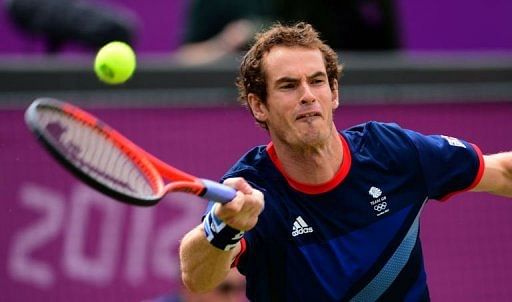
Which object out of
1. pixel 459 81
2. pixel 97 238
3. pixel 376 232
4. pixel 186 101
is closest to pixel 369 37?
pixel 459 81

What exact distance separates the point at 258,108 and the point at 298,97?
296 millimetres

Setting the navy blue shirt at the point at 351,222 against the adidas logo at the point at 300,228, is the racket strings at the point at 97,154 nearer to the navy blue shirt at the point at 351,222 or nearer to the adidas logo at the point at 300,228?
the navy blue shirt at the point at 351,222

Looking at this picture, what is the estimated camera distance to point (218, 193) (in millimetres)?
4812

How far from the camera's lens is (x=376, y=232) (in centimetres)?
551

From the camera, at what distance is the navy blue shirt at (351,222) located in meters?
5.41

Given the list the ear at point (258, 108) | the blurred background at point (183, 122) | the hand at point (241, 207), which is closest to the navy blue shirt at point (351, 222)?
the ear at point (258, 108)

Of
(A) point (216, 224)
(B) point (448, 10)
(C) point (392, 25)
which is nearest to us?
(A) point (216, 224)

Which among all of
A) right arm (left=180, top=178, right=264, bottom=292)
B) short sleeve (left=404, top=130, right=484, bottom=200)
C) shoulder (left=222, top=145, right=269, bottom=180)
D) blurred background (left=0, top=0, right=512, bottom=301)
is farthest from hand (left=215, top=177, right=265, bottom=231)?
blurred background (left=0, top=0, right=512, bottom=301)

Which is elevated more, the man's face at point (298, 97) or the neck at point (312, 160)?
the man's face at point (298, 97)

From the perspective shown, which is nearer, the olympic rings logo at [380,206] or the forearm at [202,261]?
the forearm at [202,261]

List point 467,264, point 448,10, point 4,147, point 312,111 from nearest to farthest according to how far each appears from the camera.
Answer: point 312,111 < point 4,147 < point 467,264 < point 448,10

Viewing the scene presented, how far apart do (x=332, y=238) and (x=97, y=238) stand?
252 centimetres

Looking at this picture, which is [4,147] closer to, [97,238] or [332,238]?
[97,238]

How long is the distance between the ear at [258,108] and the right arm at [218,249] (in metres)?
0.66
